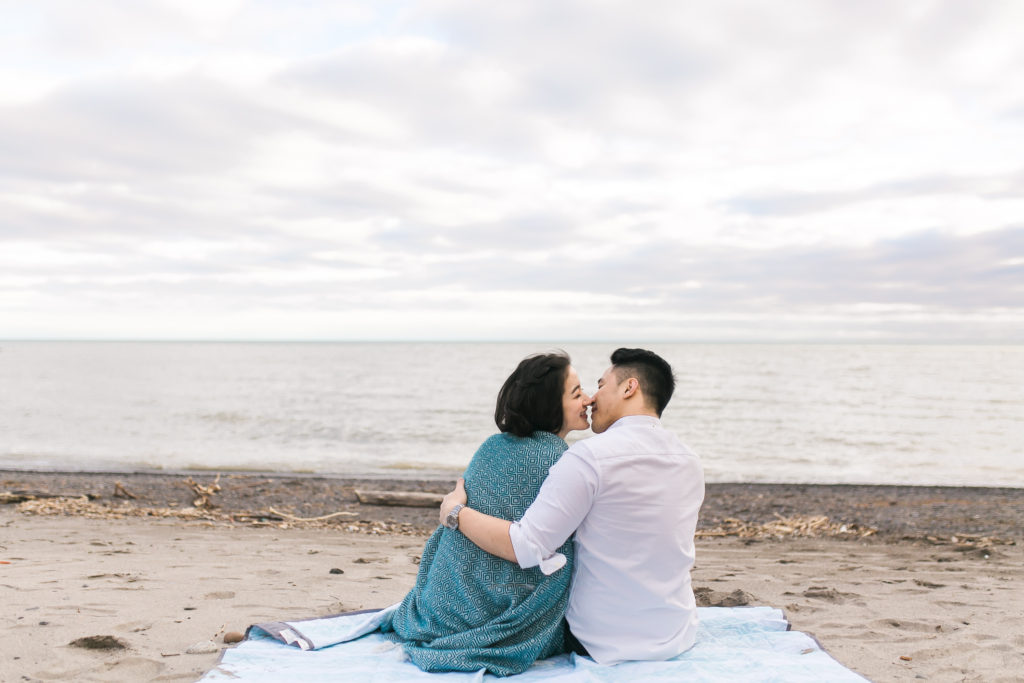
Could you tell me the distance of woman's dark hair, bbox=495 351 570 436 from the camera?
131 inches

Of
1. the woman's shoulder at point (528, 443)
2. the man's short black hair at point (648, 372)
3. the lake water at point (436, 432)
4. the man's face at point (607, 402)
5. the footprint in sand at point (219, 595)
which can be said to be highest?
the man's short black hair at point (648, 372)

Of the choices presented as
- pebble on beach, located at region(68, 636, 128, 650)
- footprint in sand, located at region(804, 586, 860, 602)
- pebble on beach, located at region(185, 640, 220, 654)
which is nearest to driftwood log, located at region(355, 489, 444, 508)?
footprint in sand, located at region(804, 586, 860, 602)

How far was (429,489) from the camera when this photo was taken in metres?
12.9

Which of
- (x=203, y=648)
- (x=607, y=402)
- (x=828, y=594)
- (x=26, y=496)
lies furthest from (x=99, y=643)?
(x=26, y=496)

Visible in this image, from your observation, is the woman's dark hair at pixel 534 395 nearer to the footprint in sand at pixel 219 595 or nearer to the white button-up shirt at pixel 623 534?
the white button-up shirt at pixel 623 534

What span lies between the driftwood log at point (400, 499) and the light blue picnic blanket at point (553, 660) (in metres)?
6.37

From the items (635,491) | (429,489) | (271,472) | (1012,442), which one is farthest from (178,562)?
(1012,442)

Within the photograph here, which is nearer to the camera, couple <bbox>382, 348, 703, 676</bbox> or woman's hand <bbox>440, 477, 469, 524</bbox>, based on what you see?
couple <bbox>382, 348, 703, 676</bbox>

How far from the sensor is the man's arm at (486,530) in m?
3.22

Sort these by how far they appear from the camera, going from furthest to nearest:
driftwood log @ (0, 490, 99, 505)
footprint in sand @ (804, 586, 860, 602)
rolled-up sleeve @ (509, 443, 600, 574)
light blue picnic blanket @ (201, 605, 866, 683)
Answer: driftwood log @ (0, 490, 99, 505), footprint in sand @ (804, 586, 860, 602), light blue picnic blanket @ (201, 605, 866, 683), rolled-up sleeve @ (509, 443, 600, 574)

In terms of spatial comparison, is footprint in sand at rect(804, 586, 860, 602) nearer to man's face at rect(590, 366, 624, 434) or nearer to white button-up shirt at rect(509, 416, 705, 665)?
white button-up shirt at rect(509, 416, 705, 665)

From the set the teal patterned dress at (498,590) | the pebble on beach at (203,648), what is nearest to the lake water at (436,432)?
the pebble on beach at (203,648)

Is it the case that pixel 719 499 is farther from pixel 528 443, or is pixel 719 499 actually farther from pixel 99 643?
pixel 99 643

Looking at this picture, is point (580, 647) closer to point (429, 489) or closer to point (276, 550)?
point (276, 550)
